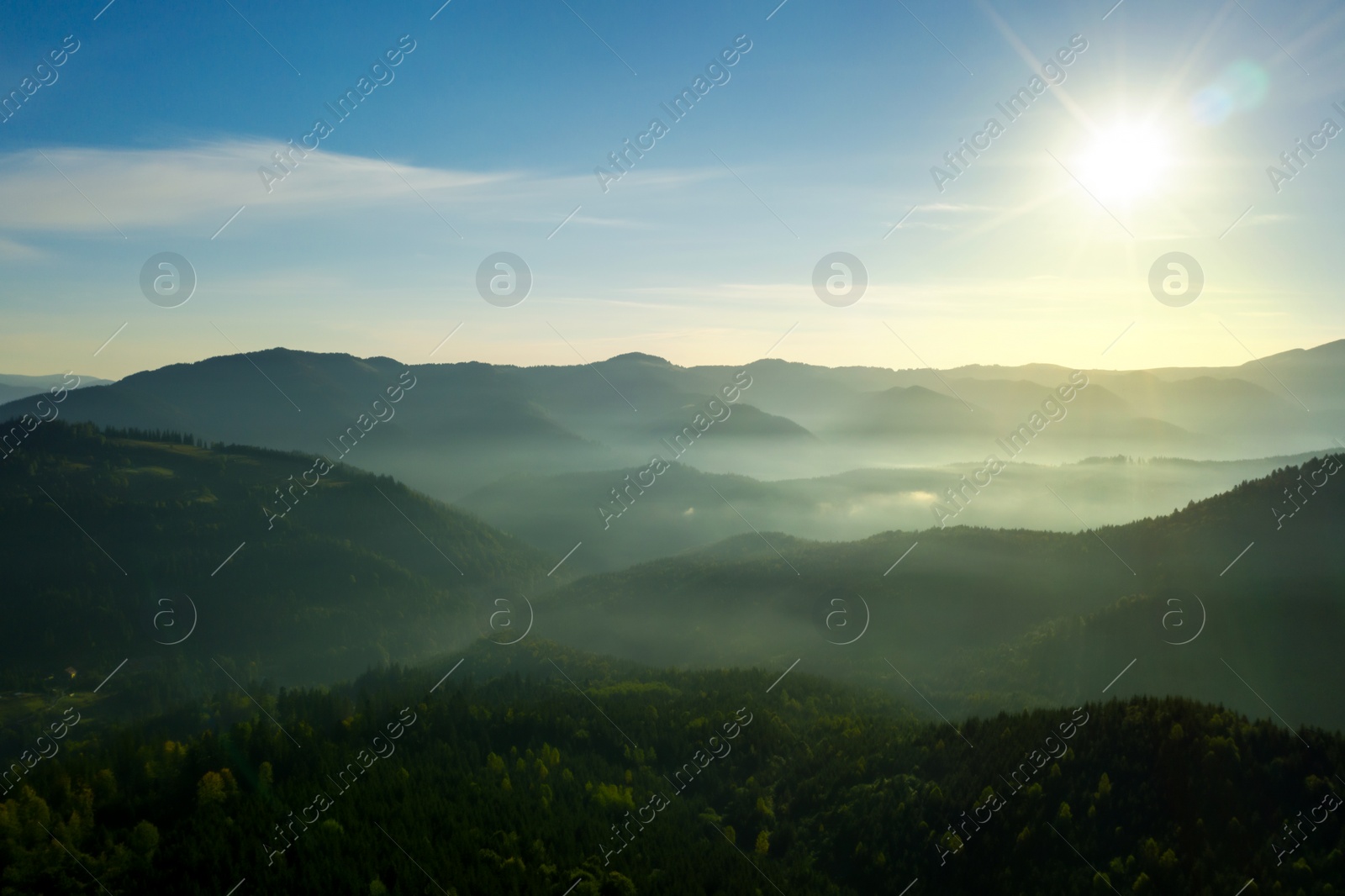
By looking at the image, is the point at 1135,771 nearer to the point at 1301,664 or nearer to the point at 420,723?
the point at 420,723

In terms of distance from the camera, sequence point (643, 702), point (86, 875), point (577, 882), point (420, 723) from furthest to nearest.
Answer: point (643, 702) → point (420, 723) → point (577, 882) → point (86, 875)

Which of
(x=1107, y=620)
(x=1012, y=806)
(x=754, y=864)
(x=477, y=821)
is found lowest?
(x=1107, y=620)

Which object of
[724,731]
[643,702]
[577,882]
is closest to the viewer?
[577,882]

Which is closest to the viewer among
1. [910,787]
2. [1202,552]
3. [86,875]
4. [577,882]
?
[86,875]

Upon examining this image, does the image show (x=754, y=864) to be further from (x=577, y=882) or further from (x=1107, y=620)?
(x=1107, y=620)

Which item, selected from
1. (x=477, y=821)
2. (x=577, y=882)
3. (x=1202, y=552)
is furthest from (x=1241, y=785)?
(x=1202, y=552)

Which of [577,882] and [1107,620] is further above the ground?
[577,882]

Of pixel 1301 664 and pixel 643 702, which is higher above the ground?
pixel 643 702

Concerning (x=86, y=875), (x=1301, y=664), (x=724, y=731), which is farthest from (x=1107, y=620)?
(x=86, y=875)

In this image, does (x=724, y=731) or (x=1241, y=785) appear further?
(x=724, y=731)
